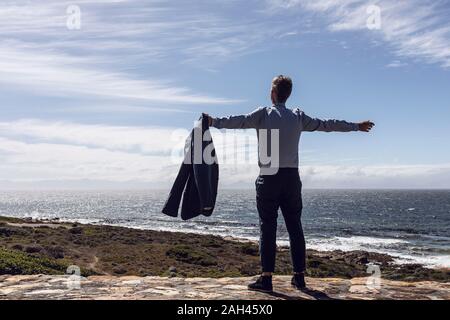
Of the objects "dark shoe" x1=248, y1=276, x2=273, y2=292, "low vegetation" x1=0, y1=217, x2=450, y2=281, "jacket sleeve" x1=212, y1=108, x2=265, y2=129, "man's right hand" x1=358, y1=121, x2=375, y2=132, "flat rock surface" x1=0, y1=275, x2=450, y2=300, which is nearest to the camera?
"jacket sleeve" x1=212, y1=108, x2=265, y2=129

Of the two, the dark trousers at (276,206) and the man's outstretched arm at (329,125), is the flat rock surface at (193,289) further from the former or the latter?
the man's outstretched arm at (329,125)

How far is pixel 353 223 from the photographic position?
271 ft

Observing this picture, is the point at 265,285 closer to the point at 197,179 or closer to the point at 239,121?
the point at 197,179

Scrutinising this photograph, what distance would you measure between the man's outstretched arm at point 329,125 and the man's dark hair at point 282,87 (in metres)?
0.34

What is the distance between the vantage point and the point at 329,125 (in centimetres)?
592

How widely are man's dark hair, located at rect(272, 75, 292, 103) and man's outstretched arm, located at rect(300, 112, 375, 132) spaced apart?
0.34 metres

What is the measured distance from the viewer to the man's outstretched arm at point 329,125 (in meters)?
5.85

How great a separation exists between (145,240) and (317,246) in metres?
19.4

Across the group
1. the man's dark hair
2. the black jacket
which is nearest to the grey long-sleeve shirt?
the man's dark hair

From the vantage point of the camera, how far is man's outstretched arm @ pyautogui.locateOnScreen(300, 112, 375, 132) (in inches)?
230

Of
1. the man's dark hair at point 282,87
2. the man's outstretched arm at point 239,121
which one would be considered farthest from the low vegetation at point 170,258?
the man's dark hair at point 282,87

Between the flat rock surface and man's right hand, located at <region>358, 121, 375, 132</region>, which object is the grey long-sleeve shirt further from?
the flat rock surface
